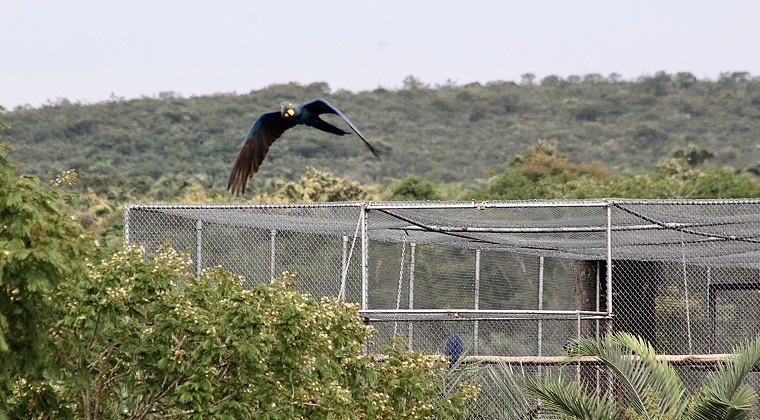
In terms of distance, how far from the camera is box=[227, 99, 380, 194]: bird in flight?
11.6 meters

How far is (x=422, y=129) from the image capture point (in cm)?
5850

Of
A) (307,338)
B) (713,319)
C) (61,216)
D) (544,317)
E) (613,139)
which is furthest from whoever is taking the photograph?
(613,139)

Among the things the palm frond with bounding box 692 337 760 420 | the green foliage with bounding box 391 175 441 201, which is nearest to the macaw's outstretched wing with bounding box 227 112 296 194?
the palm frond with bounding box 692 337 760 420

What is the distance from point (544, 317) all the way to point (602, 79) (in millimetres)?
65546

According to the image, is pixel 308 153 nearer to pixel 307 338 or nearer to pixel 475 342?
pixel 475 342

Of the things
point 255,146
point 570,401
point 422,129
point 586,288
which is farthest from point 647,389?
point 422,129

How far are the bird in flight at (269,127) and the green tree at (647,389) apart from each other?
14.7ft

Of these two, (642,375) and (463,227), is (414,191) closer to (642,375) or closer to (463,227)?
(463,227)

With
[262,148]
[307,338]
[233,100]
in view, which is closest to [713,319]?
[262,148]

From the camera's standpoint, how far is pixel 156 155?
47.4m

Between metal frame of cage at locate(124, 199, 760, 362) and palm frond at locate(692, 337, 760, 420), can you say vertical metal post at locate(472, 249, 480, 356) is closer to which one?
metal frame of cage at locate(124, 199, 760, 362)

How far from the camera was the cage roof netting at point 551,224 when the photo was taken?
29.0 feet

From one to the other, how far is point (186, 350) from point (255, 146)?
571 cm

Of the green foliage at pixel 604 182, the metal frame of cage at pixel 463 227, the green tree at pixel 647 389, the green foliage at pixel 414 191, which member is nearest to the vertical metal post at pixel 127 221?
the metal frame of cage at pixel 463 227
